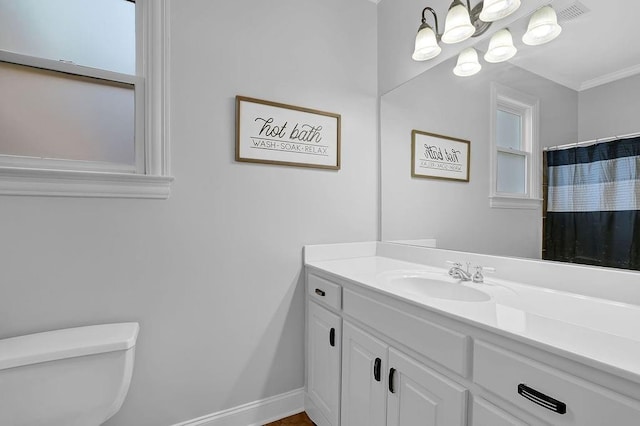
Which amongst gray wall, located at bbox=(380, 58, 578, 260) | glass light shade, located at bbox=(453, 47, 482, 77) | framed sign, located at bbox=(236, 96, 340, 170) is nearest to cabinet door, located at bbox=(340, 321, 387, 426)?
gray wall, located at bbox=(380, 58, 578, 260)

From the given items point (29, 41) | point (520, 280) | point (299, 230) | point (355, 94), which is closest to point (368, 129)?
point (355, 94)

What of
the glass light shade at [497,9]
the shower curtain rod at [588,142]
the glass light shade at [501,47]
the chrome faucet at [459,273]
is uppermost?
the glass light shade at [497,9]

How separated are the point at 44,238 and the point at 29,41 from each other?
0.86 meters

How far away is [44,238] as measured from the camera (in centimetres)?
122

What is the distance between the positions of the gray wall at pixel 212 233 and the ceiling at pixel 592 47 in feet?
3.41

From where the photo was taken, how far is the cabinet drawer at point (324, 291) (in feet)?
4.68

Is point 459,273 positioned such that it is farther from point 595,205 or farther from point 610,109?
point 610,109

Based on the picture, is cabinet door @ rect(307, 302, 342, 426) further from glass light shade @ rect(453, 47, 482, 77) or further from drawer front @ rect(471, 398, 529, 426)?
glass light shade @ rect(453, 47, 482, 77)

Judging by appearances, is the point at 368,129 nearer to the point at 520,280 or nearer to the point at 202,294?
the point at 520,280

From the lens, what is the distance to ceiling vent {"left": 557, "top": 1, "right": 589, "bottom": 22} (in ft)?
3.54

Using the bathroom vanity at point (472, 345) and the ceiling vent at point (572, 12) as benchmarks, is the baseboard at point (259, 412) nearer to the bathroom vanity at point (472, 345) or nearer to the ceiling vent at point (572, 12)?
the bathroom vanity at point (472, 345)

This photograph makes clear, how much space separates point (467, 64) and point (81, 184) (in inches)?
74.6

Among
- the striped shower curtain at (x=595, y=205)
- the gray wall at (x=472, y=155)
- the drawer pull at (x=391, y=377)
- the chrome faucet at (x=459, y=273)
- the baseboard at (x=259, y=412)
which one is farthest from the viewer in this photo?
the baseboard at (x=259, y=412)

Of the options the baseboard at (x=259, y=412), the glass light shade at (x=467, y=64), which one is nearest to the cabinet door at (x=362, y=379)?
the baseboard at (x=259, y=412)
